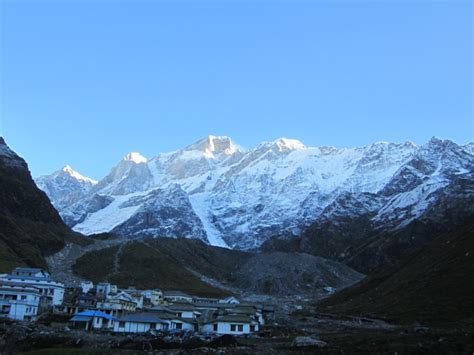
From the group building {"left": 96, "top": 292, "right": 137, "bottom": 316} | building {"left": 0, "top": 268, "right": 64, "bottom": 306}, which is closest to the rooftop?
building {"left": 96, "top": 292, "right": 137, "bottom": 316}

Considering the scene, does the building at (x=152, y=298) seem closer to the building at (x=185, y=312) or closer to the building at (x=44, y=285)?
the building at (x=44, y=285)

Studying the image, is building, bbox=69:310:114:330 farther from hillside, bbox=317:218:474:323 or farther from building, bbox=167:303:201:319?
hillside, bbox=317:218:474:323

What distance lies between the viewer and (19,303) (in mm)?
92750

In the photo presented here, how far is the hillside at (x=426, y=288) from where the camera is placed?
92062 mm

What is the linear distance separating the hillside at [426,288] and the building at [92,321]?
46266mm

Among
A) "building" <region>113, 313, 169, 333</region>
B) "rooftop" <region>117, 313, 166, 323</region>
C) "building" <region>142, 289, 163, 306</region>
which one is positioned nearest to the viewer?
"building" <region>113, 313, 169, 333</region>

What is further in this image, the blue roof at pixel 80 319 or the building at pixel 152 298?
the building at pixel 152 298

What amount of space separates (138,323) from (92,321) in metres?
7.37

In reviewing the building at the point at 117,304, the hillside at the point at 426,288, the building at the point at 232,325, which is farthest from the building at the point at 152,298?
the building at the point at 232,325

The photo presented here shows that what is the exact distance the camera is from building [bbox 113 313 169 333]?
82.2 meters

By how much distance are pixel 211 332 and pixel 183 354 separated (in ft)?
98.4

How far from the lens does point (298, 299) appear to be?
192 metres

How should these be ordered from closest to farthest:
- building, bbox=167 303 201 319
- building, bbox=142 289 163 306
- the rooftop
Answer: the rooftop
building, bbox=167 303 201 319
building, bbox=142 289 163 306

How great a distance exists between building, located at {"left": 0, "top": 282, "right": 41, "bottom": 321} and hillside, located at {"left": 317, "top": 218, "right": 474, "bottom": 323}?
59825 millimetres
